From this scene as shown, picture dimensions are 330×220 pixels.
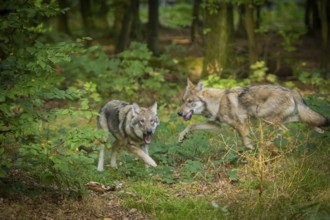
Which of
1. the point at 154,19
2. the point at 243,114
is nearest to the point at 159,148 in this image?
the point at 243,114

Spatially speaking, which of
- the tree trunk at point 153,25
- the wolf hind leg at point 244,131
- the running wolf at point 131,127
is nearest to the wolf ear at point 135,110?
the running wolf at point 131,127

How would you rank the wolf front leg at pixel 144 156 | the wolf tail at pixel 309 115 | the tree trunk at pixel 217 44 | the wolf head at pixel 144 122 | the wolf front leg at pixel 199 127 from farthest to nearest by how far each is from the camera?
the tree trunk at pixel 217 44, the wolf front leg at pixel 199 127, the wolf tail at pixel 309 115, the wolf head at pixel 144 122, the wolf front leg at pixel 144 156

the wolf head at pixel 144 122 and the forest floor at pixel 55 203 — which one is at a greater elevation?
the wolf head at pixel 144 122

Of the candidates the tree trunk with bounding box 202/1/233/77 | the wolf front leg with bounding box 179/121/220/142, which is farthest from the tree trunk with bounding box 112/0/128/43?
the wolf front leg with bounding box 179/121/220/142

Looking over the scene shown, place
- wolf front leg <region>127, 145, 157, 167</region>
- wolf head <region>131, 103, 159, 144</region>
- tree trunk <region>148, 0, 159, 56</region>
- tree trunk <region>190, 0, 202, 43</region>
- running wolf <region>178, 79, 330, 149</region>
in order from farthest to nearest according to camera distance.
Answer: tree trunk <region>190, 0, 202, 43</region>, tree trunk <region>148, 0, 159, 56</region>, running wolf <region>178, 79, 330, 149</region>, wolf head <region>131, 103, 159, 144</region>, wolf front leg <region>127, 145, 157, 167</region>

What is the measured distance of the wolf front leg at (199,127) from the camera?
31.6ft

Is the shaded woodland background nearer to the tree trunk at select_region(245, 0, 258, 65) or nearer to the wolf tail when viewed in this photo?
the wolf tail

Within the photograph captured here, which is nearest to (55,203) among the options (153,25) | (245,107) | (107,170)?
(107,170)

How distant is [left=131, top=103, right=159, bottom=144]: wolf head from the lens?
8.50 meters

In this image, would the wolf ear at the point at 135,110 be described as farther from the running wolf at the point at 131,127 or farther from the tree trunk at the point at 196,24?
the tree trunk at the point at 196,24

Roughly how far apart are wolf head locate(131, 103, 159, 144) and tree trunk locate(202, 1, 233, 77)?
6953 mm

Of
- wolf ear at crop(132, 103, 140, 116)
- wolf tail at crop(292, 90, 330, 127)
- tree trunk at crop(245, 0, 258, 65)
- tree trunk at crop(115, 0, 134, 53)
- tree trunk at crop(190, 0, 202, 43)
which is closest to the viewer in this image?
wolf tail at crop(292, 90, 330, 127)

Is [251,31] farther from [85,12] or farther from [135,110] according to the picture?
[85,12]

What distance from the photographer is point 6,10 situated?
19.9 ft
